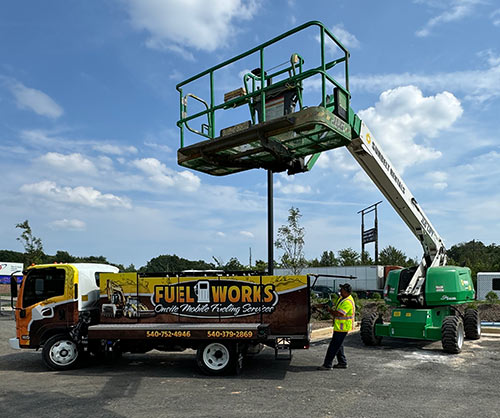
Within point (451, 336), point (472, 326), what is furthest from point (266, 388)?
point (472, 326)

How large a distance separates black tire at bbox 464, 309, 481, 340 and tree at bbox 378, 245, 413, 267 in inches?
1220

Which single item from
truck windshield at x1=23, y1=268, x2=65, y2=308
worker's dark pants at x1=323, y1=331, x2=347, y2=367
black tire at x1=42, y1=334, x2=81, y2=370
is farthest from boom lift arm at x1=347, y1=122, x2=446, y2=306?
black tire at x1=42, y1=334, x2=81, y2=370

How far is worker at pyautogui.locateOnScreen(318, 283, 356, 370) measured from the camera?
31.0ft

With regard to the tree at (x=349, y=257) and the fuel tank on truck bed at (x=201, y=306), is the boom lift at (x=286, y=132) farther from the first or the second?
the tree at (x=349, y=257)

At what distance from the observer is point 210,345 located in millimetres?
9234

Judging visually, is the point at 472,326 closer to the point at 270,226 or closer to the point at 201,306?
the point at 270,226

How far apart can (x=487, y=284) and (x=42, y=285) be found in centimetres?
2988

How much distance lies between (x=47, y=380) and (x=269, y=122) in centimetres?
638

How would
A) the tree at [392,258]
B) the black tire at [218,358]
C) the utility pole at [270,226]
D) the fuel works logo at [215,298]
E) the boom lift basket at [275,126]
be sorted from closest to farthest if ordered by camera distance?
the boom lift basket at [275,126]
the black tire at [218,358]
the fuel works logo at [215,298]
the utility pole at [270,226]
the tree at [392,258]

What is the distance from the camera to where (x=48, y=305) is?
9953mm

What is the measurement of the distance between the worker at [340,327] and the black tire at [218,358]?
182cm

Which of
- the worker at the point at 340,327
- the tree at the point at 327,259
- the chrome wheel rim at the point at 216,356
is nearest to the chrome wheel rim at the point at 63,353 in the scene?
the chrome wheel rim at the point at 216,356

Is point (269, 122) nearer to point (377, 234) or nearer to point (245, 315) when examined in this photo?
point (245, 315)

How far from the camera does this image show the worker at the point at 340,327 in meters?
9.45
